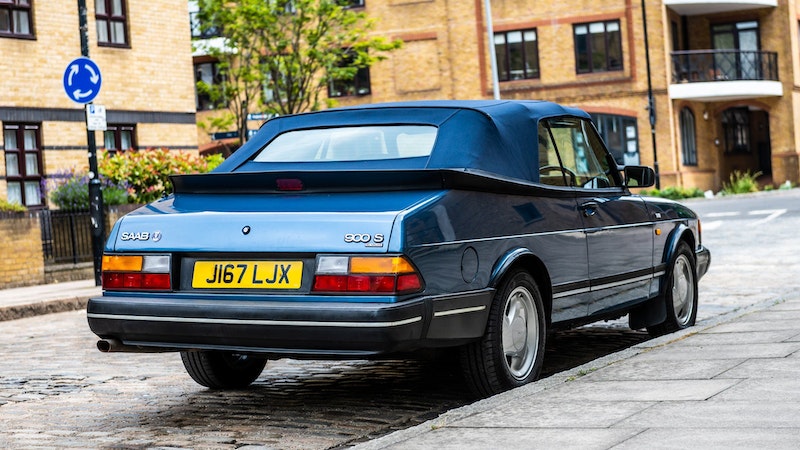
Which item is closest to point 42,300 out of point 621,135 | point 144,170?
point 144,170

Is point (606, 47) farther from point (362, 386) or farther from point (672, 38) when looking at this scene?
point (362, 386)

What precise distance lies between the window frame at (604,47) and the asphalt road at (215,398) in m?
34.2

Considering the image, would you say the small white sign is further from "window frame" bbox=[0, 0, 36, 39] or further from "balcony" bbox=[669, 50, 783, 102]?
"balcony" bbox=[669, 50, 783, 102]

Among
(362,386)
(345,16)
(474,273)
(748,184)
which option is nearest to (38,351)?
(362,386)

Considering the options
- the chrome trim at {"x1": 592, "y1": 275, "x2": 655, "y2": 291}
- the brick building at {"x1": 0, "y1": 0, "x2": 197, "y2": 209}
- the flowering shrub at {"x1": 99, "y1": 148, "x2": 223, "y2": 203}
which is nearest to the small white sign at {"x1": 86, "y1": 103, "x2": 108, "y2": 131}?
the flowering shrub at {"x1": 99, "y1": 148, "x2": 223, "y2": 203}

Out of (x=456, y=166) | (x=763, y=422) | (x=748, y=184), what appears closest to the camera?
(x=763, y=422)

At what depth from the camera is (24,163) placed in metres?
23.3

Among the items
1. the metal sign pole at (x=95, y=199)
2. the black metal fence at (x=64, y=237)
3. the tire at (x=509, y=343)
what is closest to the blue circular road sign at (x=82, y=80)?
the metal sign pole at (x=95, y=199)

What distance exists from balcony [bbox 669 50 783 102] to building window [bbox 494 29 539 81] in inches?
201

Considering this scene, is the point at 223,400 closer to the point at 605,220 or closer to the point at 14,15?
the point at 605,220

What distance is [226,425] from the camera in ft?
20.2

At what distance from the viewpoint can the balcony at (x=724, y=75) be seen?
4388 centimetres

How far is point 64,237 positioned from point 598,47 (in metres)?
28.5

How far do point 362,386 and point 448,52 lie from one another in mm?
40259
